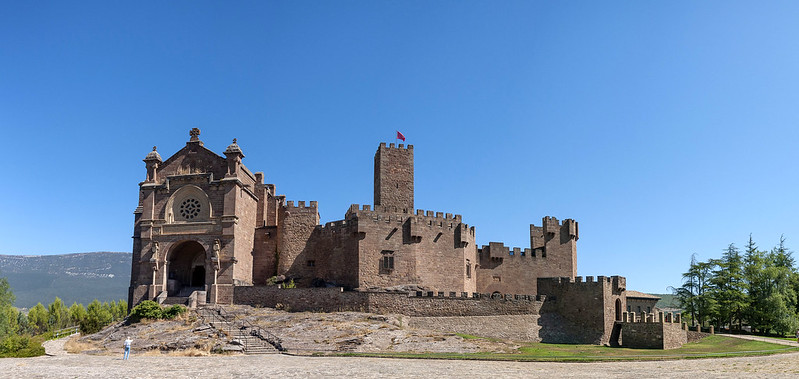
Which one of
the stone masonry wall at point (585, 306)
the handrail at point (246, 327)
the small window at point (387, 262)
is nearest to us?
the handrail at point (246, 327)

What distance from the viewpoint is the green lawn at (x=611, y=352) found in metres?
31.2

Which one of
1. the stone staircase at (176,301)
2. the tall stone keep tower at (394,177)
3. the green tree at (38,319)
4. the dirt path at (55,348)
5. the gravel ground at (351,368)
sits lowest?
the green tree at (38,319)

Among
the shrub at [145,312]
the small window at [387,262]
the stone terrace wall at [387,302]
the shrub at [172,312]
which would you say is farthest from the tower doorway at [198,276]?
the small window at [387,262]

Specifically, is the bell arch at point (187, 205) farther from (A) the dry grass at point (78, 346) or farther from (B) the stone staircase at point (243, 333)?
(A) the dry grass at point (78, 346)

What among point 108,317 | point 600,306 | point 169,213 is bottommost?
point 108,317

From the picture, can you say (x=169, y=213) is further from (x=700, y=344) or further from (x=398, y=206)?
(x=700, y=344)

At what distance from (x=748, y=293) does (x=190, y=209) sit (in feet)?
159

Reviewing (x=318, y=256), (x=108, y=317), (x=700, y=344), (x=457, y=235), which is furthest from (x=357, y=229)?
(x=108, y=317)

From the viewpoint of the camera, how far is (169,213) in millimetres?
48219

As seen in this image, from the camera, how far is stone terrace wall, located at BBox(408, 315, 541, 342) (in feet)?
137

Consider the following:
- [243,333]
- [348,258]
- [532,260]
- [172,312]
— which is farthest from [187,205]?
[532,260]

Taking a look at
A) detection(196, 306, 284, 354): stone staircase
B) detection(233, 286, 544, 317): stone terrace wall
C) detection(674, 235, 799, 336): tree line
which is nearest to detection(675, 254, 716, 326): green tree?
detection(674, 235, 799, 336): tree line

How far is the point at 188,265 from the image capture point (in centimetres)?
5097

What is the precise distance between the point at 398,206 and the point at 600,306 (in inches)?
694
